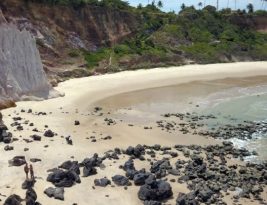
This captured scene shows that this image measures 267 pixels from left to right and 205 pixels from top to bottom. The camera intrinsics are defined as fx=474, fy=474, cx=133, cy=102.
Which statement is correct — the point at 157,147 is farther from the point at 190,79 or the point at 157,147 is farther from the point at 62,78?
the point at 190,79

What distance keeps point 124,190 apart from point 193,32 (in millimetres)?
69656

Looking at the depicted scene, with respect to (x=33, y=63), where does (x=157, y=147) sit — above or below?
below

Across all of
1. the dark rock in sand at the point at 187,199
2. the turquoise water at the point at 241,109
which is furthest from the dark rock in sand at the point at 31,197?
the turquoise water at the point at 241,109

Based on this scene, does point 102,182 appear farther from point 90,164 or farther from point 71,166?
point 71,166

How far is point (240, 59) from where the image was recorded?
84375 mm

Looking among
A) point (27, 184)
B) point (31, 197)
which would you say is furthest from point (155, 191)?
point (27, 184)

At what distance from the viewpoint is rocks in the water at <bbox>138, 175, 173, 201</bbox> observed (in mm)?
19484

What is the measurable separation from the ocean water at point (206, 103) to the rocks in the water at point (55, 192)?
11.9m

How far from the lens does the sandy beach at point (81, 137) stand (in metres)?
19.9

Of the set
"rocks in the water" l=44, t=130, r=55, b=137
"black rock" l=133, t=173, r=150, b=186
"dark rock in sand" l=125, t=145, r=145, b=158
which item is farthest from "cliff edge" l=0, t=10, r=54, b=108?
"black rock" l=133, t=173, r=150, b=186

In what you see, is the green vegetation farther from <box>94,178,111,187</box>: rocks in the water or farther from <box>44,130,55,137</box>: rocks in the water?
<box>94,178,111,187</box>: rocks in the water

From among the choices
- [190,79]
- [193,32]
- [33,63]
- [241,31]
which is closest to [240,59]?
[193,32]

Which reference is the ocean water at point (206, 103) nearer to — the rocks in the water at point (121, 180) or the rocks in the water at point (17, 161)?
the rocks in the water at point (121, 180)

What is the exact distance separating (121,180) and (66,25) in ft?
155
